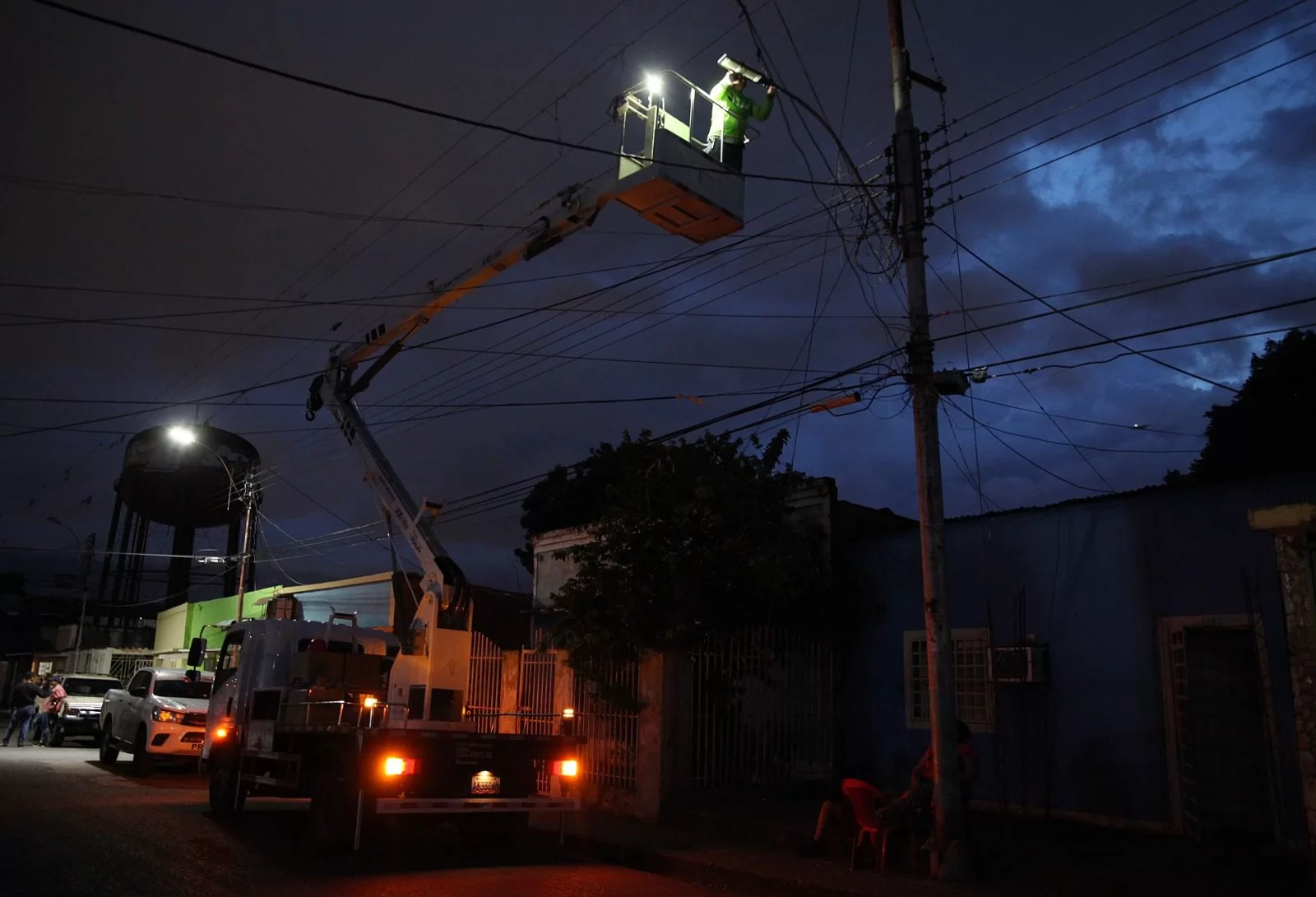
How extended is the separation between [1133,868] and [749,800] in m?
5.58

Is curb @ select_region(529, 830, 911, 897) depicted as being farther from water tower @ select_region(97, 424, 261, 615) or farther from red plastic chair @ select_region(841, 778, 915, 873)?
water tower @ select_region(97, 424, 261, 615)

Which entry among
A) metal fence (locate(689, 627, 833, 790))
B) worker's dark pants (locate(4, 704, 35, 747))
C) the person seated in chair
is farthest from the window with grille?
worker's dark pants (locate(4, 704, 35, 747))

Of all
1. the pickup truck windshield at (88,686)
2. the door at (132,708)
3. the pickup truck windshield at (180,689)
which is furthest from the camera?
the pickup truck windshield at (88,686)

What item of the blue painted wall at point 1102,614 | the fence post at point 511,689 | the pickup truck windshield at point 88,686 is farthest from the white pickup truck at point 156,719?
the blue painted wall at point 1102,614

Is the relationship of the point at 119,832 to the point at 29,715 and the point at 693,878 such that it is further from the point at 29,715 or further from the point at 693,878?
the point at 29,715

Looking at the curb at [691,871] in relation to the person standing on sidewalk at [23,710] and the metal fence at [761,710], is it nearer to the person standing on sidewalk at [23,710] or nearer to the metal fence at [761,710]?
the metal fence at [761,710]

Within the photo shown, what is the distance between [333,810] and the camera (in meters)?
10.2

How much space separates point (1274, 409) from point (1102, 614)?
14332 millimetres

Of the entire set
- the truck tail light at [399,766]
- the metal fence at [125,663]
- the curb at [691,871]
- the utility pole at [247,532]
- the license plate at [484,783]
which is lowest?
the curb at [691,871]

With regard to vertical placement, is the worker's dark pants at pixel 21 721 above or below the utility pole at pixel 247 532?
below

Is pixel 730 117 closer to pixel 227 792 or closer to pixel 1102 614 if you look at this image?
pixel 1102 614

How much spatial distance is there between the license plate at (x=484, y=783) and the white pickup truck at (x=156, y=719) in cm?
816

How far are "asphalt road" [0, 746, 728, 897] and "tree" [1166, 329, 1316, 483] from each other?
1795 cm

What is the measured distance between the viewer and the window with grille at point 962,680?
13008 mm
